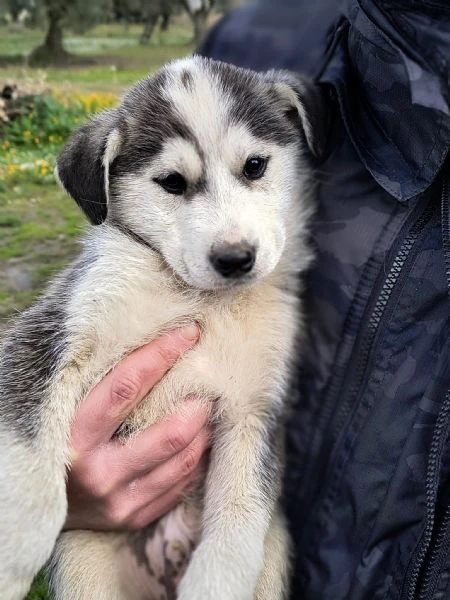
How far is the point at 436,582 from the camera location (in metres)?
1.75

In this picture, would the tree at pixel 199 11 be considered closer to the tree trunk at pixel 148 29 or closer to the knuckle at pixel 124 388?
the tree trunk at pixel 148 29

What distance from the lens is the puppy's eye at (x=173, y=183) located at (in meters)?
2.29

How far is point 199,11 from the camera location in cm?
291

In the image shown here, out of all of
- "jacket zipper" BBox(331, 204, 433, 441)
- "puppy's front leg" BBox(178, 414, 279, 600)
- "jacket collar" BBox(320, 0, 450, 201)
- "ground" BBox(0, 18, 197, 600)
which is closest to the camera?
"jacket collar" BBox(320, 0, 450, 201)

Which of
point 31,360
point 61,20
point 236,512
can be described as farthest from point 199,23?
point 236,512

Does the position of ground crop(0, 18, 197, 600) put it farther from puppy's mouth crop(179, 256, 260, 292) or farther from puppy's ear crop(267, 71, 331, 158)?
puppy's mouth crop(179, 256, 260, 292)

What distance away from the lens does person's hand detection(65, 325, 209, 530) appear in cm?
212

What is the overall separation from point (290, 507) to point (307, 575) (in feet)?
0.84

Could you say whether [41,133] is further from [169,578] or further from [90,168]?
[169,578]

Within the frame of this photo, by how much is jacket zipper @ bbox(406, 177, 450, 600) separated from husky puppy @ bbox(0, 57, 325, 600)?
55 cm

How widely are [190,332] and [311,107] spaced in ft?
3.06

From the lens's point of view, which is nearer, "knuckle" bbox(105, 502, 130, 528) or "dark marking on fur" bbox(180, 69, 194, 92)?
"knuckle" bbox(105, 502, 130, 528)

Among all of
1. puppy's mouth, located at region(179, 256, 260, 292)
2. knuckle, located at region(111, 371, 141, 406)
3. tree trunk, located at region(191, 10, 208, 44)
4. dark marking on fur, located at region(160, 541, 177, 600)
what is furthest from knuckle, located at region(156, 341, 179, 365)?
tree trunk, located at region(191, 10, 208, 44)

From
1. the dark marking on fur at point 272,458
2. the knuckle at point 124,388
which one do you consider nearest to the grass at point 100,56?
the knuckle at point 124,388
